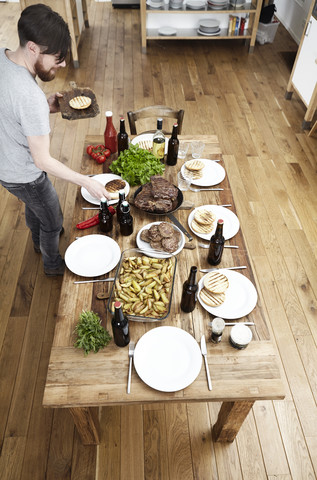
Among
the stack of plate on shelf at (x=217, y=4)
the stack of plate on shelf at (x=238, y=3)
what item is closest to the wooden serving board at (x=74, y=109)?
the stack of plate on shelf at (x=217, y=4)

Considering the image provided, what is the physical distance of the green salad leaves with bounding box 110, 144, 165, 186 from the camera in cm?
208

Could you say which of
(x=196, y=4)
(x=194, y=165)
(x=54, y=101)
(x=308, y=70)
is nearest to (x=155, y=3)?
(x=196, y=4)

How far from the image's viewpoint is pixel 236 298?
64.5 inches

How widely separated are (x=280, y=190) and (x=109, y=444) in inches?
97.7

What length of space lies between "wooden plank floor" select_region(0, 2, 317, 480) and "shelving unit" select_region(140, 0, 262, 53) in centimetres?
28

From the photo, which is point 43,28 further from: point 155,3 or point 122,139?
point 155,3

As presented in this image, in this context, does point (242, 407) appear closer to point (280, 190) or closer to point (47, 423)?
point (47, 423)

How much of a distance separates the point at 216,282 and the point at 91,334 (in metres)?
0.58

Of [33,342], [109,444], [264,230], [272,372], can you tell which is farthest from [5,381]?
[264,230]

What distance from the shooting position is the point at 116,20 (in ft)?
19.5

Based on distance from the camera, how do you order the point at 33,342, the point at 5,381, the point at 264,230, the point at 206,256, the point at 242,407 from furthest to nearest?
the point at 264,230
the point at 33,342
the point at 5,381
the point at 206,256
the point at 242,407

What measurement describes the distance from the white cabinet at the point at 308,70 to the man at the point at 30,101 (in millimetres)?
2930

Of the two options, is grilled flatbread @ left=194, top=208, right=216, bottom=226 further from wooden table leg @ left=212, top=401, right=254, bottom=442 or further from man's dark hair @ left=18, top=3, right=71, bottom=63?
man's dark hair @ left=18, top=3, right=71, bottom=63

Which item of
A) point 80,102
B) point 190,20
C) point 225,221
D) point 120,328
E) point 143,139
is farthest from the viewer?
point 190,20
